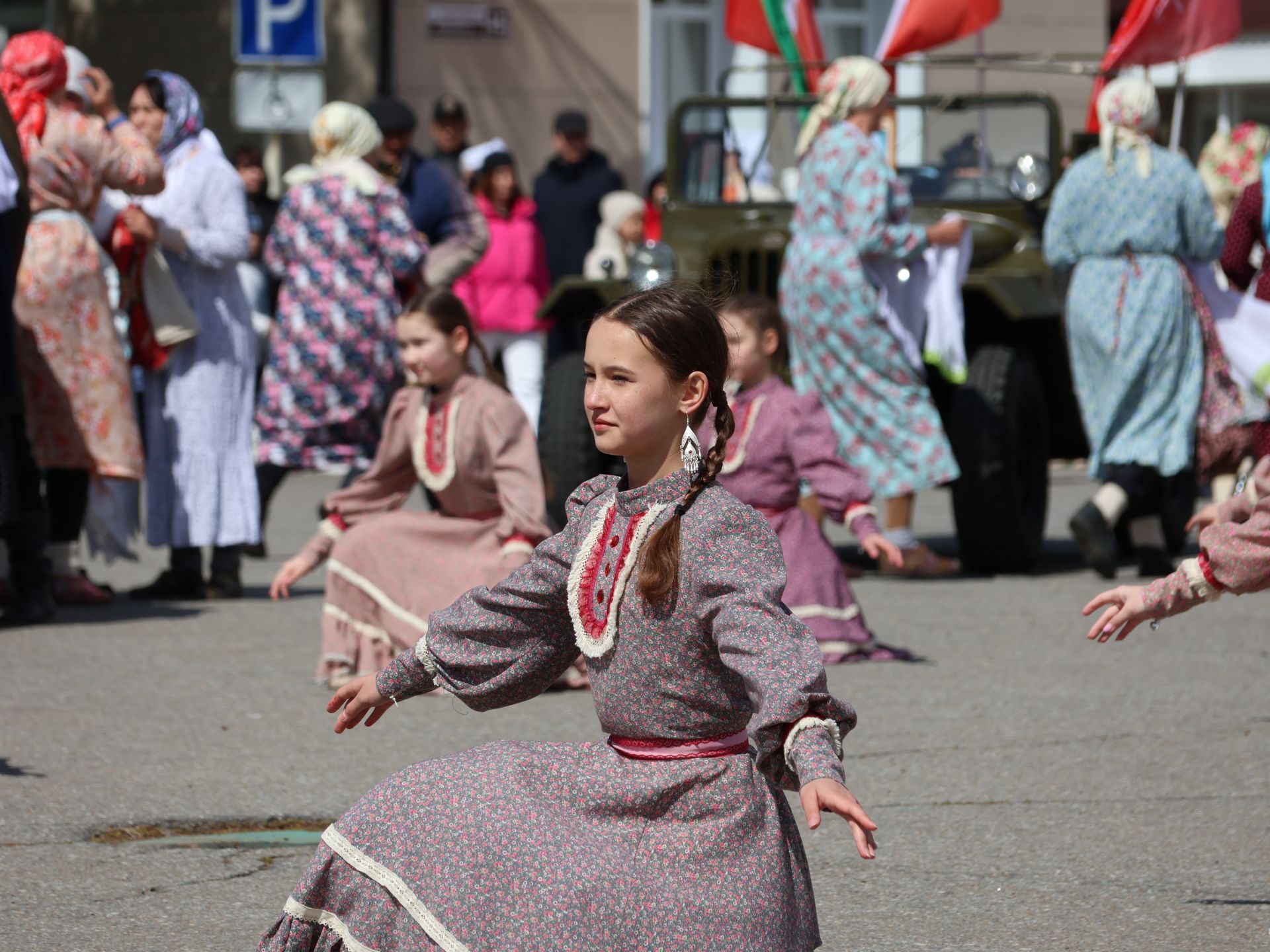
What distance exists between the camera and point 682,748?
2.84m

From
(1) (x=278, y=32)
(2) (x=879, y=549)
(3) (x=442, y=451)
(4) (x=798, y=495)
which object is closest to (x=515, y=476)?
(3) (x=442, y=451)

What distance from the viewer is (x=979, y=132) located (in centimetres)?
969

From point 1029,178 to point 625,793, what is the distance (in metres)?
7.19

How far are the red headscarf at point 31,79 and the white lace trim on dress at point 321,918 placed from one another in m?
4.61

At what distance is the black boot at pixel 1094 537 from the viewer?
7.64 m

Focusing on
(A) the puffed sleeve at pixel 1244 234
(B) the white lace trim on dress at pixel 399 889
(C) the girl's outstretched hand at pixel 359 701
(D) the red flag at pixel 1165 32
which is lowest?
(B) the white lace trim on dress at pixel 399 889

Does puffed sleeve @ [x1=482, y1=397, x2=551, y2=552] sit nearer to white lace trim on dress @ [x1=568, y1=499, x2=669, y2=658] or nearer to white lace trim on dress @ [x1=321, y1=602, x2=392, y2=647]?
white lace trim on dress @ [x1=321, y1=602, x2=392, y2=647]

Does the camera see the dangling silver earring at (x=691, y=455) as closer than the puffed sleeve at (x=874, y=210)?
Yes

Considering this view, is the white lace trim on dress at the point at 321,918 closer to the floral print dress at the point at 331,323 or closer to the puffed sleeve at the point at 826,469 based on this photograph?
the puffed sleeve at the point at 826,469

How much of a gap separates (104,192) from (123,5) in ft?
31.9

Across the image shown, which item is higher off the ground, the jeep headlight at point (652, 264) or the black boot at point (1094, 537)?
the jeep headlight at point (652, 264)

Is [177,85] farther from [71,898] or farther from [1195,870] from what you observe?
[1195,870]

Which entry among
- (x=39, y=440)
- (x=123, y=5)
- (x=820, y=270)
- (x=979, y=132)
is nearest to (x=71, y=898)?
(x=39, y=440)

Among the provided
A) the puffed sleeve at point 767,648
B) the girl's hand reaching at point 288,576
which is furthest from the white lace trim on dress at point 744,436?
the puffed sleeve at point 767,648
